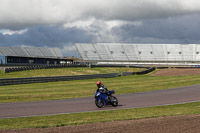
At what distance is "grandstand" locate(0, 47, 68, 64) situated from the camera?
87.0 metres

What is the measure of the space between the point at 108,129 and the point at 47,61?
90612mm

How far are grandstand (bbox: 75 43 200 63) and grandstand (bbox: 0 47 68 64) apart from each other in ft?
42.6

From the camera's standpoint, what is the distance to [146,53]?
124 metres

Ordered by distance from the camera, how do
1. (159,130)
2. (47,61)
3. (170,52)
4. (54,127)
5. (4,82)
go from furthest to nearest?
(170,52) < (47,61) < (4,82) < (54,127) < (159,130)

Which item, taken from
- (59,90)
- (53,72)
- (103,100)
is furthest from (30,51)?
(103,100)

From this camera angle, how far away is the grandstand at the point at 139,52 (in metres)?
120

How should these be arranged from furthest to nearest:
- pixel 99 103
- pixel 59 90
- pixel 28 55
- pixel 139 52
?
pixel 139 52, pixel 28 55, pixel 59 90, pixel 99 103

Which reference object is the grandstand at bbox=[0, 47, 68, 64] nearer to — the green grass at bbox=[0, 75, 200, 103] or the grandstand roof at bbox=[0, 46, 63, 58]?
the grandstand roof at bbox=[0, 46, 63, 58]

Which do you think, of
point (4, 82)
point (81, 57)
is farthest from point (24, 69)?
point (81, 57)

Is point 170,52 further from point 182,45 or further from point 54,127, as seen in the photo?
point 54,127

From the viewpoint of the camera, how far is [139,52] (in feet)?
412

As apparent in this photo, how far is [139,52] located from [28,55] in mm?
43202

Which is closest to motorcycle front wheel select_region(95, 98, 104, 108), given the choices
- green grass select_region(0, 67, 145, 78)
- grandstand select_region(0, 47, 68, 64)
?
green grass select_region(0, 67, 145, 78)

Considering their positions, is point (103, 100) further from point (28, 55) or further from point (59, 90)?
point (28, 55)
